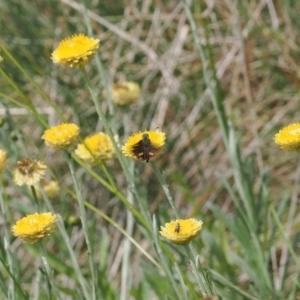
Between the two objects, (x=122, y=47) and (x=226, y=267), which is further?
(x=122, y=47)

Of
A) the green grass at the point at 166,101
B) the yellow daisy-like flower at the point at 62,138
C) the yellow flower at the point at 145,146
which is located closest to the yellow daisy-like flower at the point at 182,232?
the yellow flower at the point at 145,146

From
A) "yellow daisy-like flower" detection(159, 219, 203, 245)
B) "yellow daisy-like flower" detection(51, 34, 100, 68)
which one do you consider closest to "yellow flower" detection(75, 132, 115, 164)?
"yellow daisy-like flower" detection(51, 34, 100, 68)

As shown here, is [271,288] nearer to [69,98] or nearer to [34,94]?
[69,98]

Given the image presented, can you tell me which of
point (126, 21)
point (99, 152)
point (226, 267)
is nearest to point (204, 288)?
point (99, 152)

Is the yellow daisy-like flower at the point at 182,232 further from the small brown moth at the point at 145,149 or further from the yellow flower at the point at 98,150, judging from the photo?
the yellow flower at the point at 98,150

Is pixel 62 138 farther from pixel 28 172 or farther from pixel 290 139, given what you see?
pixel 290 139

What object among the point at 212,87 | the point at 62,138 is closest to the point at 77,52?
the point at 62,138
